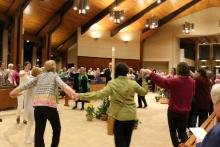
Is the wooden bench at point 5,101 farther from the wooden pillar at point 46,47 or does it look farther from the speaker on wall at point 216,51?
the speaker on wall at point 216,51

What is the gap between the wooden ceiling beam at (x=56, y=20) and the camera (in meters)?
12.7

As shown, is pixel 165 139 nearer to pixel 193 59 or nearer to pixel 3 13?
pixel 3 13

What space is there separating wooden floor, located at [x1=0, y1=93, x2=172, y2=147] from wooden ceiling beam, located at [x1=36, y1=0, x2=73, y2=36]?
238 inches

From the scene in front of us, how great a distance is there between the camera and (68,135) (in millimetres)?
5676

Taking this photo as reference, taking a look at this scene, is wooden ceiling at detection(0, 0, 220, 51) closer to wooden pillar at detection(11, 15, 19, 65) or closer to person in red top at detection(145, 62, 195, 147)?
wooden pillar at detection(11, 15, 19, 65)

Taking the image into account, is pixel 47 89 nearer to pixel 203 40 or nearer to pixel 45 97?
pixel 45 97

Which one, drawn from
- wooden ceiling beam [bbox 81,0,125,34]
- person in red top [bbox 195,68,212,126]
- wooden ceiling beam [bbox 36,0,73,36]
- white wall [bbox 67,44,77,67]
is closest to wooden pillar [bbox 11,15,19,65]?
wooden ceiling beam [bbox 36,0,73,36]

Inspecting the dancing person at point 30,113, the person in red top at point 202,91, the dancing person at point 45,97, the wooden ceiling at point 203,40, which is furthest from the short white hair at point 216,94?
the wooden ceiling at point 203,40

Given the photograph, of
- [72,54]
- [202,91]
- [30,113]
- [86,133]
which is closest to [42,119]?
[30,113]

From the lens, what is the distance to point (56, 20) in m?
13.4

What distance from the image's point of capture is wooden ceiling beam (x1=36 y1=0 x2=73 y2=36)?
41.6ft

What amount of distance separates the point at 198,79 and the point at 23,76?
3.64 m

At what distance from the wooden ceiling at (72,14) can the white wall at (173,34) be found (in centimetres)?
43

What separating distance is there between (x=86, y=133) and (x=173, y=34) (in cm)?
1418
